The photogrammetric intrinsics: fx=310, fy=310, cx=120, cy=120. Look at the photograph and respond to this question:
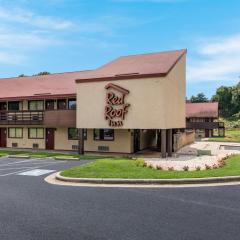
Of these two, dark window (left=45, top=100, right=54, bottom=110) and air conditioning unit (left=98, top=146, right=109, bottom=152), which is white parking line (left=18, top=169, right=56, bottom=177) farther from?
dark window (left=45, top=100, right=54, bottom=110)

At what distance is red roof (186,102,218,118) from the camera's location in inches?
2736

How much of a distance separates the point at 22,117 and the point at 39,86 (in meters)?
4.84

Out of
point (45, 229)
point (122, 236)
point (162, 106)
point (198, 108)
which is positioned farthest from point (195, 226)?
point (198, 108)

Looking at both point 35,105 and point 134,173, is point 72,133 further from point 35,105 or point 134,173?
point 134,173

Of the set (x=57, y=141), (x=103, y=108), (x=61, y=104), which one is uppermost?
(x=61, y=104)

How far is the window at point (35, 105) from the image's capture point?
35125 mm

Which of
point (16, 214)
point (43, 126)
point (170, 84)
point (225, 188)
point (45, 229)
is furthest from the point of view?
point (43, 126)

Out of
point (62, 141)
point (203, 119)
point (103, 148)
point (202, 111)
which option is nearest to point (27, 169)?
point (103, 148)

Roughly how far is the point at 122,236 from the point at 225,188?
6.78 metres

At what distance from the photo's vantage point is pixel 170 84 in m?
28.0

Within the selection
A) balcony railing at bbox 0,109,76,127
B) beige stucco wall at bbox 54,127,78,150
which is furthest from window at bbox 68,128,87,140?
balcony railing at bbox 0,109,76,127

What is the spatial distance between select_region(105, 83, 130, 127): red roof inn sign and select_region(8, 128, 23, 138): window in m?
13.3

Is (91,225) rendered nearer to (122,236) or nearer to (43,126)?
(122,236)

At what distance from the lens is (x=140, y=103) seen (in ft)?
86.7
